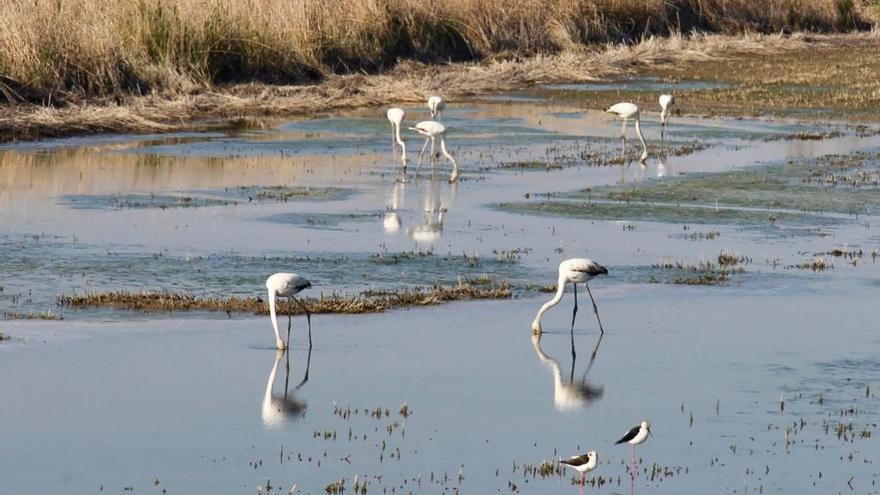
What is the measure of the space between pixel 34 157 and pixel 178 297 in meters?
12.1

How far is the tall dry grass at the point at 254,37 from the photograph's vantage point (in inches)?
1182

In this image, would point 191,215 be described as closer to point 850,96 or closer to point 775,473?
point 775,473

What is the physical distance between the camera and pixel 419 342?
12.9m

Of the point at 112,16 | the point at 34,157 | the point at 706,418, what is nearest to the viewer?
the point at 706,418

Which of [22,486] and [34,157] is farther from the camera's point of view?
[34,157]

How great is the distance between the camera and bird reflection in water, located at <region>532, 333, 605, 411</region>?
1108 centimetres

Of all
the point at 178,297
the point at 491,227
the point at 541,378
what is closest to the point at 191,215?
the point at 491,227

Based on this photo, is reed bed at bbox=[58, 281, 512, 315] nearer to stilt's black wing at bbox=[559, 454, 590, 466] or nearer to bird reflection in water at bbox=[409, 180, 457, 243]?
bird reflection in water at bbox=[409, 180, 457, 243]

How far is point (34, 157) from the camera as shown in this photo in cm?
2539

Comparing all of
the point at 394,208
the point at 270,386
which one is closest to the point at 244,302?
the point at 270,386

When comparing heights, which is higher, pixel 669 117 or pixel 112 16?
pixel 112 16

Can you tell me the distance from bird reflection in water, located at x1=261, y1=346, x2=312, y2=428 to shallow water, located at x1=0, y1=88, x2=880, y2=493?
0.03 metres

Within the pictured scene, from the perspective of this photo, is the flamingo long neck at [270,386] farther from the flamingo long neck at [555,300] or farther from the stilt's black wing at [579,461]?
the stilt's black wing at [579,461]

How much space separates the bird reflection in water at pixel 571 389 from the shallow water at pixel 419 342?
0.10 feet
